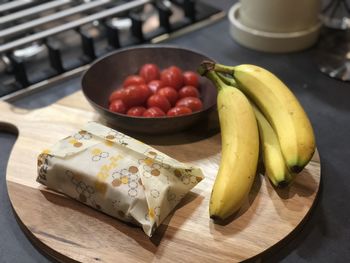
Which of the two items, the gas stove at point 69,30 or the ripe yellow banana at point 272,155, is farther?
the gas stove at point 69,30

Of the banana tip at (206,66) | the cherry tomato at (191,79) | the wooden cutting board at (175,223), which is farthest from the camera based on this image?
the cherry tomato at (191,79)

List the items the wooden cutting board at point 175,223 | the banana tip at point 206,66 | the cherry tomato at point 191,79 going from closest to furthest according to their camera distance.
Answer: the wooden cutting board at point 175,223, the banana tip at point 206,66, the cherry tomato at point 191,79

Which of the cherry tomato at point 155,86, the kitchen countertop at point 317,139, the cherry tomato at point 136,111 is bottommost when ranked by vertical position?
the kitchen countertop at point 317,139

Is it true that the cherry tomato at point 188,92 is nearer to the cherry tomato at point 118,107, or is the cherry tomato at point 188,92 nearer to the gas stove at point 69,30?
the cherry tomato at point 118,107

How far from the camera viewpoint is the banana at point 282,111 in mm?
626

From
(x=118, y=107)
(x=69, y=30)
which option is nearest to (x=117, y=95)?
(x=118, y=107)

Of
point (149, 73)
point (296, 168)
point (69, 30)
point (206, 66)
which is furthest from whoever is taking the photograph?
point (69, 30)

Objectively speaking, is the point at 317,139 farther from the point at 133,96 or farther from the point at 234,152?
the point at 133,96

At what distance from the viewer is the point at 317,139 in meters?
0.79

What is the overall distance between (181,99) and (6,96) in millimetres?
334

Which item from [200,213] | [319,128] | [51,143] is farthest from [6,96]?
[319,128]

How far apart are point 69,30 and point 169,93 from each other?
29 cm

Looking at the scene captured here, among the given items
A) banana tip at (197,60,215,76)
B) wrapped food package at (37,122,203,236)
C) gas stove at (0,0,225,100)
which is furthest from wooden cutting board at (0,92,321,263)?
gas stove at (0,0,225,100)

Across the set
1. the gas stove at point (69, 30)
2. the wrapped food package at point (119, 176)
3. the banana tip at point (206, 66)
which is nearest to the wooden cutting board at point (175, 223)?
the wrapped food package at point (119, 176)
